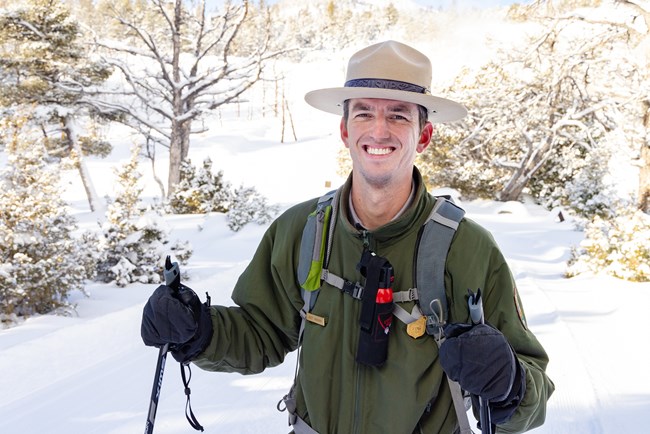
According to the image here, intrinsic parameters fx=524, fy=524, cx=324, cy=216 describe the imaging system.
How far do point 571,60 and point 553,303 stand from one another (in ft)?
22.6

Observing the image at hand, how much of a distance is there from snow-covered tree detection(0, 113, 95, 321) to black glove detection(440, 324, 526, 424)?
5478mm

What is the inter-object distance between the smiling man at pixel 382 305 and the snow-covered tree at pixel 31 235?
4.64m

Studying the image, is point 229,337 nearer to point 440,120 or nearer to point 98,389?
point 440,120

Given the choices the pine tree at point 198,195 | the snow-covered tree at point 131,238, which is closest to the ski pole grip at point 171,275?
the snow-covered tree at point 131,238

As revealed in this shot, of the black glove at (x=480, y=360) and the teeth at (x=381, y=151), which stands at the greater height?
the teeth at (x=381, y=151)

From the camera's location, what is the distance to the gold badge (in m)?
1.67

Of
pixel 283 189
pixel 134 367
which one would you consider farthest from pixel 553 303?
pixel 283 189

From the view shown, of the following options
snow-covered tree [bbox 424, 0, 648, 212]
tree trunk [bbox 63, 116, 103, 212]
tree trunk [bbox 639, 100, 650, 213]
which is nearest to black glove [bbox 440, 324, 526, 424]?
snow-covered tree [bbox 424, 0, 648, 212]

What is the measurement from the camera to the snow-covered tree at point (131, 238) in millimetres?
7828

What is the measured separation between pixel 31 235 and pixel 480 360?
19.8 ft

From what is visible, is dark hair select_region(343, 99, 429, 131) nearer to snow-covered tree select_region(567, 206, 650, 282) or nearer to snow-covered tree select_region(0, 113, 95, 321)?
snow-covered tree select_region(0, 113, 95, 321)

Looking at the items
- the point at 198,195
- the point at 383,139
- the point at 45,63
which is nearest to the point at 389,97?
the point at 383,139

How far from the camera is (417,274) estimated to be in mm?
1698

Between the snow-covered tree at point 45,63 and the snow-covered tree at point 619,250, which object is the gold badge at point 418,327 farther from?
the snow-covered tree at point 45,63
